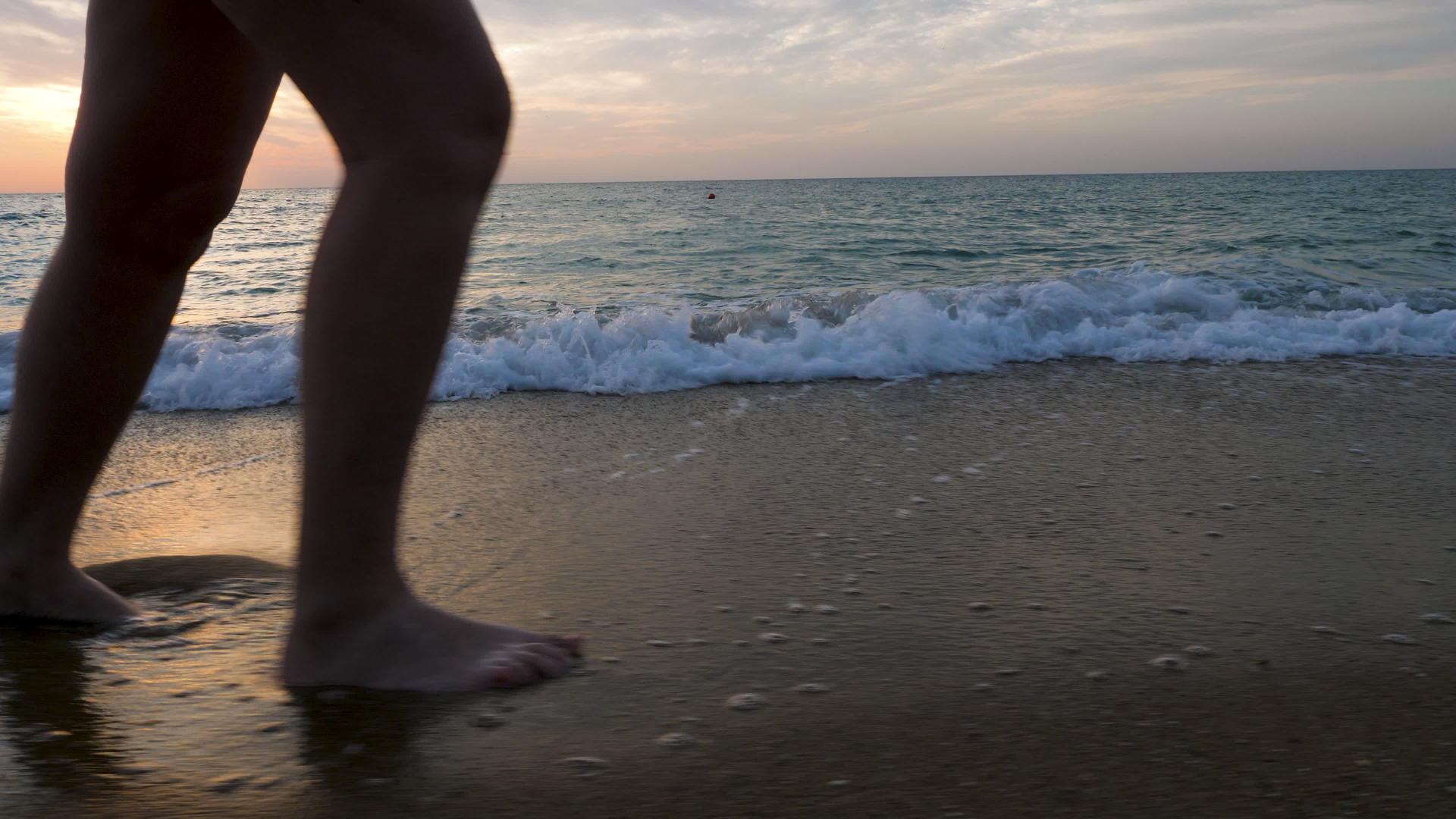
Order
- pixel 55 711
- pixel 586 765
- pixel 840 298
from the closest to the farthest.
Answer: pixel 586 765 < pixel 55 711 < pixel 840 298

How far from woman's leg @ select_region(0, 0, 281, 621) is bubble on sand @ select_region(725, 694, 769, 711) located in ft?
2.46

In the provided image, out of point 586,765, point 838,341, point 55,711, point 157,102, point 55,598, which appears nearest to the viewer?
point 586,765

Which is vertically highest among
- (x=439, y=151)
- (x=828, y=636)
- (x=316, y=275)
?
(x=439, y=151)

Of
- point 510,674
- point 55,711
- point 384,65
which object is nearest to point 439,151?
point 384,65

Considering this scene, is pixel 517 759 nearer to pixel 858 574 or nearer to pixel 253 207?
pixel 858 574

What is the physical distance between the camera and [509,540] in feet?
5.33

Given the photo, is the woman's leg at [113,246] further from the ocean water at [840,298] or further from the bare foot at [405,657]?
the bare foot at [405,657]

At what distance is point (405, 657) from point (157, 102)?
0.65m

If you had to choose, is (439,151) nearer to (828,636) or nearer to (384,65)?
(384,65)

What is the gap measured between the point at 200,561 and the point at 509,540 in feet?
1.42

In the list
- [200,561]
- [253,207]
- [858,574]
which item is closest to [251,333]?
[200,561]

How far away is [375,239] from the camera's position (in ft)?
3.05

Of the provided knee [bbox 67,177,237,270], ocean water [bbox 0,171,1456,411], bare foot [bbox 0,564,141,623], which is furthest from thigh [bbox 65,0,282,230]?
bare foot [bbox 0,564,141,623]

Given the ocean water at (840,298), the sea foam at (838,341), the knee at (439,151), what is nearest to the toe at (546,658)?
the ocean water at (840,298)
